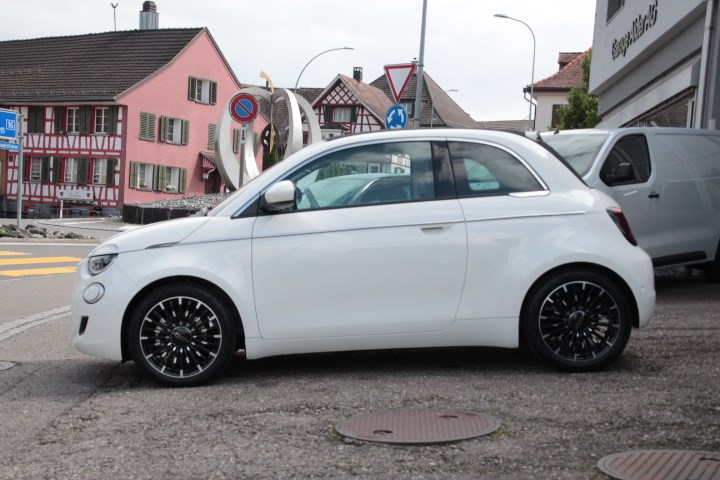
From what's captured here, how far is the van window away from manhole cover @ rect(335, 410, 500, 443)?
20.0 feet

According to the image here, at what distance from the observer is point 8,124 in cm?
2662

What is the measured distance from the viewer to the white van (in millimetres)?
10961

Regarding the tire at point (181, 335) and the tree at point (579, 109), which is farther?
the tree at point (579, 109)

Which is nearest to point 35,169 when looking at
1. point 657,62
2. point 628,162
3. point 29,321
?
point 657,62

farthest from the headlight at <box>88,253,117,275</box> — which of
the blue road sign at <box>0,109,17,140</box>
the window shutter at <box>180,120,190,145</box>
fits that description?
the window shutter at <box>180,120,190,145</box>

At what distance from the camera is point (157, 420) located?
5391 mm

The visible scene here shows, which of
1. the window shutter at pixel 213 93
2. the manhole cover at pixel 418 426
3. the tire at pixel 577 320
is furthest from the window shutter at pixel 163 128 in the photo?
the manhole cover at pixel 418 426

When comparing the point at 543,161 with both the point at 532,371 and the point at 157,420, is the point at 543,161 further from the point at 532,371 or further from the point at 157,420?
the point at 157,420

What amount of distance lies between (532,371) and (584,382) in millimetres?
482

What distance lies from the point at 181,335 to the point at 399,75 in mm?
14408

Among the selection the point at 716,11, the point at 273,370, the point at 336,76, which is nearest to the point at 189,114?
the point at 336,76

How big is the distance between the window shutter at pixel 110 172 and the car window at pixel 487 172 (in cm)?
4632

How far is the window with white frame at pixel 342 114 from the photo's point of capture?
80188 mm

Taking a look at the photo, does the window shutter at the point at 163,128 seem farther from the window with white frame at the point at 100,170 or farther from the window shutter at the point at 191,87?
the window with white frame at the point at 100,170
